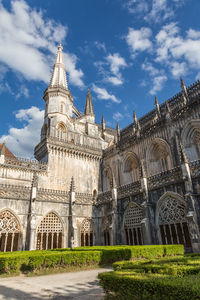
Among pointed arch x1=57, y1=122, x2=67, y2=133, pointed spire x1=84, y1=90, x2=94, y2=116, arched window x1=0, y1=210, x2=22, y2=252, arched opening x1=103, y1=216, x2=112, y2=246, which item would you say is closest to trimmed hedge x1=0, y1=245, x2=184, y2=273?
arched window x1=0, y1=210, x2=22, y2=252

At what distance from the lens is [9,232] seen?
1836 cm

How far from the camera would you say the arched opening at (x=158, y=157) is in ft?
75.7

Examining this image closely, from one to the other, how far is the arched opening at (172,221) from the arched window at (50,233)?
1012 centimetres

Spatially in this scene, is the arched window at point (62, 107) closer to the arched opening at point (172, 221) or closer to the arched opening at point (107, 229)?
the arched opening at point (107, 229)

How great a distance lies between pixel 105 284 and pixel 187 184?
11.6 m

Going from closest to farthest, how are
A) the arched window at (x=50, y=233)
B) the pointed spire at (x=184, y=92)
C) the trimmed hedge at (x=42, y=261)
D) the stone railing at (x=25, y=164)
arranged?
1. the trimmed hedge at (x=42, y=261)
2. the arched window at (x=50, y=233)
3. the pointed spire at (x=184, y=92)
4. the stone railing at (x=25, y=164)

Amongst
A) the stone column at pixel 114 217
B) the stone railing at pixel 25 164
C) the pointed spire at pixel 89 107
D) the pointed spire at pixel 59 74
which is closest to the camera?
the stone column at pixel 114 217

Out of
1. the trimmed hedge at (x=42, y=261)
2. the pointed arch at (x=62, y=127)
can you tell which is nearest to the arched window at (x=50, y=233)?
the trimmed hedge at (x=42, y=261)

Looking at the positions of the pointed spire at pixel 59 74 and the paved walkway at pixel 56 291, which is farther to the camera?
the pointed spire at pixel 59 74

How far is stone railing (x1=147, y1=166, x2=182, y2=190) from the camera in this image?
16.5 meters

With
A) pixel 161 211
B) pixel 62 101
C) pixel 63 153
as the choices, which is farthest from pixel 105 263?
pixel 62 101

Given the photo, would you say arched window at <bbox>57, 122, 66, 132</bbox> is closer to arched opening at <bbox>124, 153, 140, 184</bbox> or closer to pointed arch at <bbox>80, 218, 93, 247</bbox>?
arched opening at <bbox>124, 153, 140, 184</bbox>

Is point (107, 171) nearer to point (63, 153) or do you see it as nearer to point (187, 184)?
point (63, 153)

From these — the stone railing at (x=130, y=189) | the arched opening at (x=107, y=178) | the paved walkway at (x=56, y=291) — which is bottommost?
the paved walkway at (x=56, y=291)
